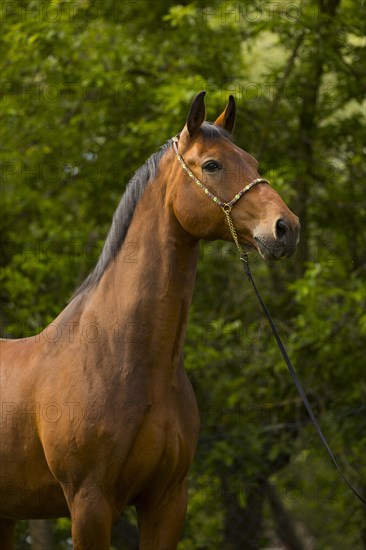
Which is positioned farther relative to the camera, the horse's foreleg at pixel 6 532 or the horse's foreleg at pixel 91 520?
the horse's foreleg at pixel 6 532

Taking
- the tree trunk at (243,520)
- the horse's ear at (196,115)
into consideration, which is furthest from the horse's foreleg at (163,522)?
the tree trunk at (243,520)

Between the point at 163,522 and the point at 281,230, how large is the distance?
1.28 metres

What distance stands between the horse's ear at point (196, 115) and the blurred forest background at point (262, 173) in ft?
11.3

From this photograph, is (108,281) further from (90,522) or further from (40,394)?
(90,522)

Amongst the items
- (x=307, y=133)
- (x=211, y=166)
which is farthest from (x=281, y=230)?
(x=307, y=133)

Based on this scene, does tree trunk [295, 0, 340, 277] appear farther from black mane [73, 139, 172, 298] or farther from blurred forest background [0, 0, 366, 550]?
black mane [73, 139, 172, 298]

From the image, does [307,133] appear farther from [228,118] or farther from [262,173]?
[228,118]

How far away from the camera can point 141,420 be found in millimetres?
3229

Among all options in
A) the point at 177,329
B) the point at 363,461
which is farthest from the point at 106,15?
the point at 177,329

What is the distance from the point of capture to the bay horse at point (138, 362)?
10.5 ft

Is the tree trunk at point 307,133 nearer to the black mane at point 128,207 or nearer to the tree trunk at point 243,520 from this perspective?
the tree trunk at point 243,520

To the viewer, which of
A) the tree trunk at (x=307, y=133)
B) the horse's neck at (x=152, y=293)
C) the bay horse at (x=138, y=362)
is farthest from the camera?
the tree trunk at (x=307, y=133)

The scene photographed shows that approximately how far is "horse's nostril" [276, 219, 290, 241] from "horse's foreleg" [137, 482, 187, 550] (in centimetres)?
114

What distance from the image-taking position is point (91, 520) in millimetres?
3225
